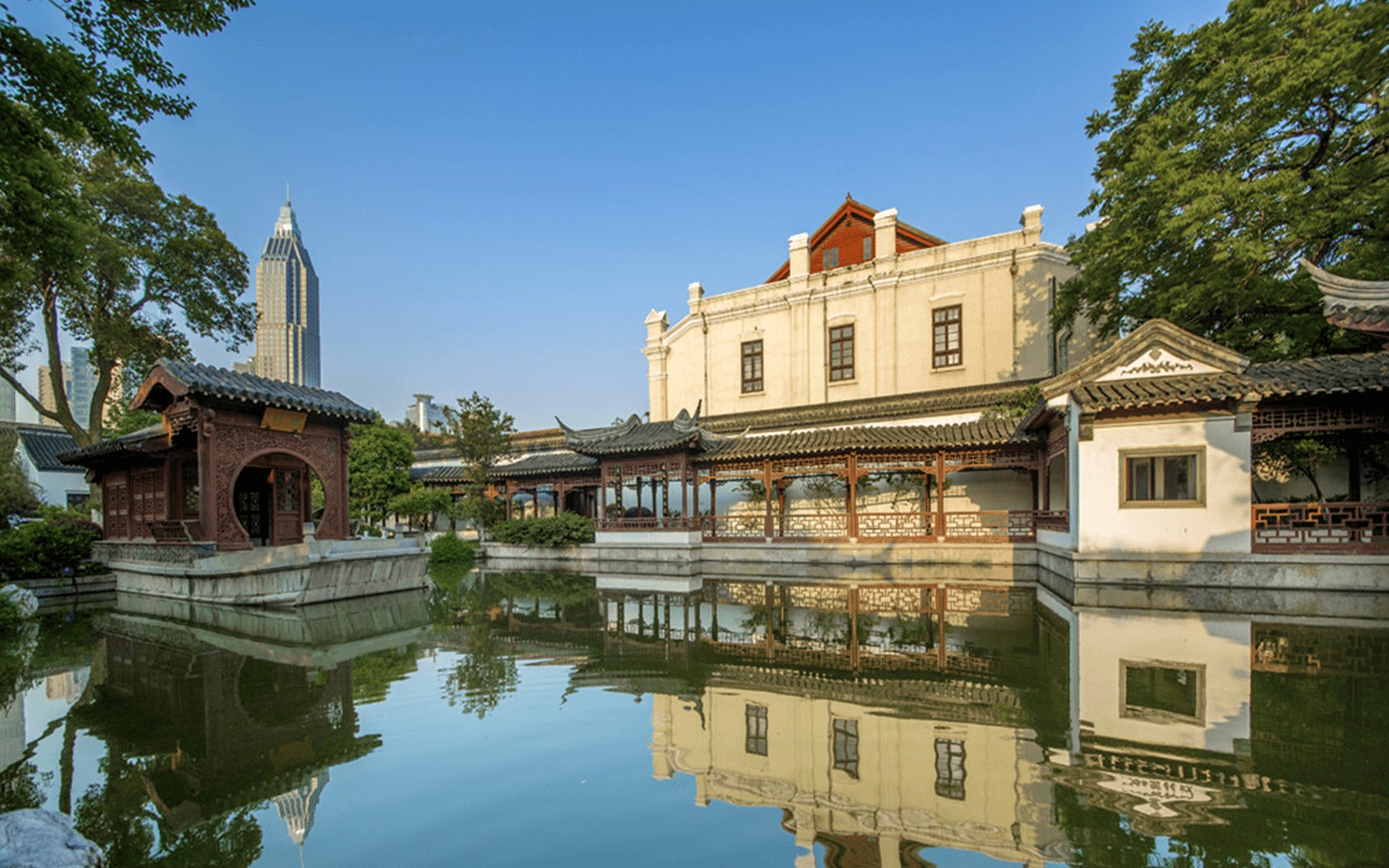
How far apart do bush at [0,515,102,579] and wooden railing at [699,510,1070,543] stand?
1302 cm

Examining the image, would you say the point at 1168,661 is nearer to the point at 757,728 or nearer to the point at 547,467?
the point at 757,728

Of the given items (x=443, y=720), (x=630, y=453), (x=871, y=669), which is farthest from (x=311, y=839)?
(x=630, y=453)

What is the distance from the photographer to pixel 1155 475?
33.4 feet

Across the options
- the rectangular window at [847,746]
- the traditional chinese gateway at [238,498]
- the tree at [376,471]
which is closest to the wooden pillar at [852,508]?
the traditional chinese gateway at [238,498]

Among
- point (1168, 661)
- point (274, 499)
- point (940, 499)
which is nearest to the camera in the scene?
point (1168, 661)

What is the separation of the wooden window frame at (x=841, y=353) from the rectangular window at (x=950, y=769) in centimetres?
1606

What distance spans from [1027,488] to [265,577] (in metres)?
16.0

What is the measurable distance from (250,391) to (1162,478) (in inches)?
586

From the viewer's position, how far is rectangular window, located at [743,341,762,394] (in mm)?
21141

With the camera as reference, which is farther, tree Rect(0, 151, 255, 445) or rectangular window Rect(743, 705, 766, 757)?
tree Rect(0, 151, 255, 445)

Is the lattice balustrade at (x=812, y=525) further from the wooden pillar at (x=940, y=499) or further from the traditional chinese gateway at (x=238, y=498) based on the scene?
the traditional chinese gateway at (x=238, y=498)

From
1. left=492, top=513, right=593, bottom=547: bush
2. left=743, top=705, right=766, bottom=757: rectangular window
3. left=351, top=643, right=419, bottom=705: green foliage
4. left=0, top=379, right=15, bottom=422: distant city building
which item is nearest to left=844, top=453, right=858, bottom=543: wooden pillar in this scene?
left=492, top=513, right=593, bottom=547: bush

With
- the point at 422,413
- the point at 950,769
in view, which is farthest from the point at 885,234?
the point at 422,413

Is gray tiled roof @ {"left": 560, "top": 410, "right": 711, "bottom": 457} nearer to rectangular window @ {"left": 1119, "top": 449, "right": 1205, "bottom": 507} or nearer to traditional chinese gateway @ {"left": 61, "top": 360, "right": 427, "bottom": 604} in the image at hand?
traditional chinese gateway @ {"left": 61, "top": 360, "right": 427, "bottom": 604}
